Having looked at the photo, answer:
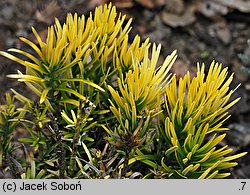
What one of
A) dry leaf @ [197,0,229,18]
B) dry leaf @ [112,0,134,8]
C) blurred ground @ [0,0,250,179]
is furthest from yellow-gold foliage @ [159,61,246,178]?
dry leaf @ [197,0,229,18]

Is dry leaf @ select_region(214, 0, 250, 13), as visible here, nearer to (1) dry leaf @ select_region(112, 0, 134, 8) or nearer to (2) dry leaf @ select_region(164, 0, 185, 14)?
(2) dry leaf @ select_region(164, 0, 185, 14)

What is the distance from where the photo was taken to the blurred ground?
3.39m

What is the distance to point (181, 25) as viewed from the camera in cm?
370

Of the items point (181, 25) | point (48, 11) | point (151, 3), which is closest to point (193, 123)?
point (48, 11)

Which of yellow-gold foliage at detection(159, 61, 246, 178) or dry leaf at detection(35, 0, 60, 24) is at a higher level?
dry leaf at detection(35, 0, 60, 24)

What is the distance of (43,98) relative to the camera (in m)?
1.39

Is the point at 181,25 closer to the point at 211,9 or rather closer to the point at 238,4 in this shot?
the point at 211,9

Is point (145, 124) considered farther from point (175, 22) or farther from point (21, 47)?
point (175, 22)

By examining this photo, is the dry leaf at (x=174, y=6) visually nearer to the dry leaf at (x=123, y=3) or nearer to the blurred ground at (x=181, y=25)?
the blurred ground at (x=181, y=25)

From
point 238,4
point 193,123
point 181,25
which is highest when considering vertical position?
point 238,4

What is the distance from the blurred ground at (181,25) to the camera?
3391 mm

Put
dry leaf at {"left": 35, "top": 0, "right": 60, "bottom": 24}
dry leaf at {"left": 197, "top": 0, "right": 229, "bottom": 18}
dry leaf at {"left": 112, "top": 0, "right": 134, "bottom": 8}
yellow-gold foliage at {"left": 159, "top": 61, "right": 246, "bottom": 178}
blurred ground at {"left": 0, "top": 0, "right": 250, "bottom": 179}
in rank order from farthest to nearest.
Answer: dry leaf at {"left": 197, "top": 0, "right": 229, "bottom": 18} → dry leaf at {"left": 112, "top": 0, "right": 134, "bottom": 8} → blurred ground at {"left": 0, "top": 0, "right": 250, "bottom": 179} → dry leaf at {"left": 35, "top": 0, "right": 60, "bottom": 24} → yellow-gold foliage at {"left": 159, "top": 61, "right": 246, "bottom": 178}

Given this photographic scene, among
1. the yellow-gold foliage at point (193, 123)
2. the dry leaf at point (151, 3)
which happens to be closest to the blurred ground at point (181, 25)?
the dry leaf at point (151, 3)

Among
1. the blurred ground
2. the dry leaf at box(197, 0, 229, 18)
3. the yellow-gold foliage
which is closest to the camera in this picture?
the yellow-gold foliage
